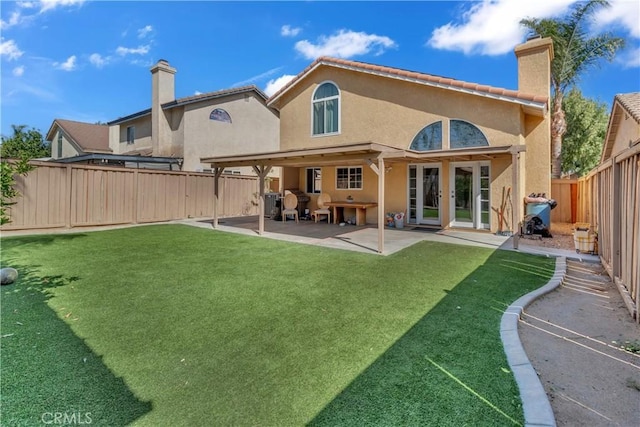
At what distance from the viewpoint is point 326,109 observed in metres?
14.3

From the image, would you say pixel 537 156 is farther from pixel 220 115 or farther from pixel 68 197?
pixel 220 115

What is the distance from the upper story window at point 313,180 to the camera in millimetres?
15234

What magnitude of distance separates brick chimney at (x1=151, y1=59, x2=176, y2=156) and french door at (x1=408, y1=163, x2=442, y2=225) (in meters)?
14.1

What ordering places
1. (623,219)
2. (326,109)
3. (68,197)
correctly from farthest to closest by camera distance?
(326,109) < (68,197) < (623,219)

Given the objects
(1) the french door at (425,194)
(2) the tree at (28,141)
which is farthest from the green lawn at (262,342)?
(2) the tree at (28,141)

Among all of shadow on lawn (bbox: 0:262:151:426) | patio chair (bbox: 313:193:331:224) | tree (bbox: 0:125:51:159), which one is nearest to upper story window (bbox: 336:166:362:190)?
patio chair (bbox: 313:193:331:224)

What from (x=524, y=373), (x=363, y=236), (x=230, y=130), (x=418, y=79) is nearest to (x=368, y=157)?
(x=363, y=236)

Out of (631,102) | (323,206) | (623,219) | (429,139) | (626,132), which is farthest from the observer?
(323,206)

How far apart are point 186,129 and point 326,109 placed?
859 centimetres

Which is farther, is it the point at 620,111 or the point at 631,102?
the point at 620,111

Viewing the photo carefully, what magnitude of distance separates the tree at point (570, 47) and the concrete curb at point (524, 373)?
16.7 metres

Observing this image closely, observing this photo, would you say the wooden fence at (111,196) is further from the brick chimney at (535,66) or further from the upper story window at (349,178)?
the brick chimney at (535,66)

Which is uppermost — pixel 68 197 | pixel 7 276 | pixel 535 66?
pixel 535 66

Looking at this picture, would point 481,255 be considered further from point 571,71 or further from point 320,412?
point 571,71
